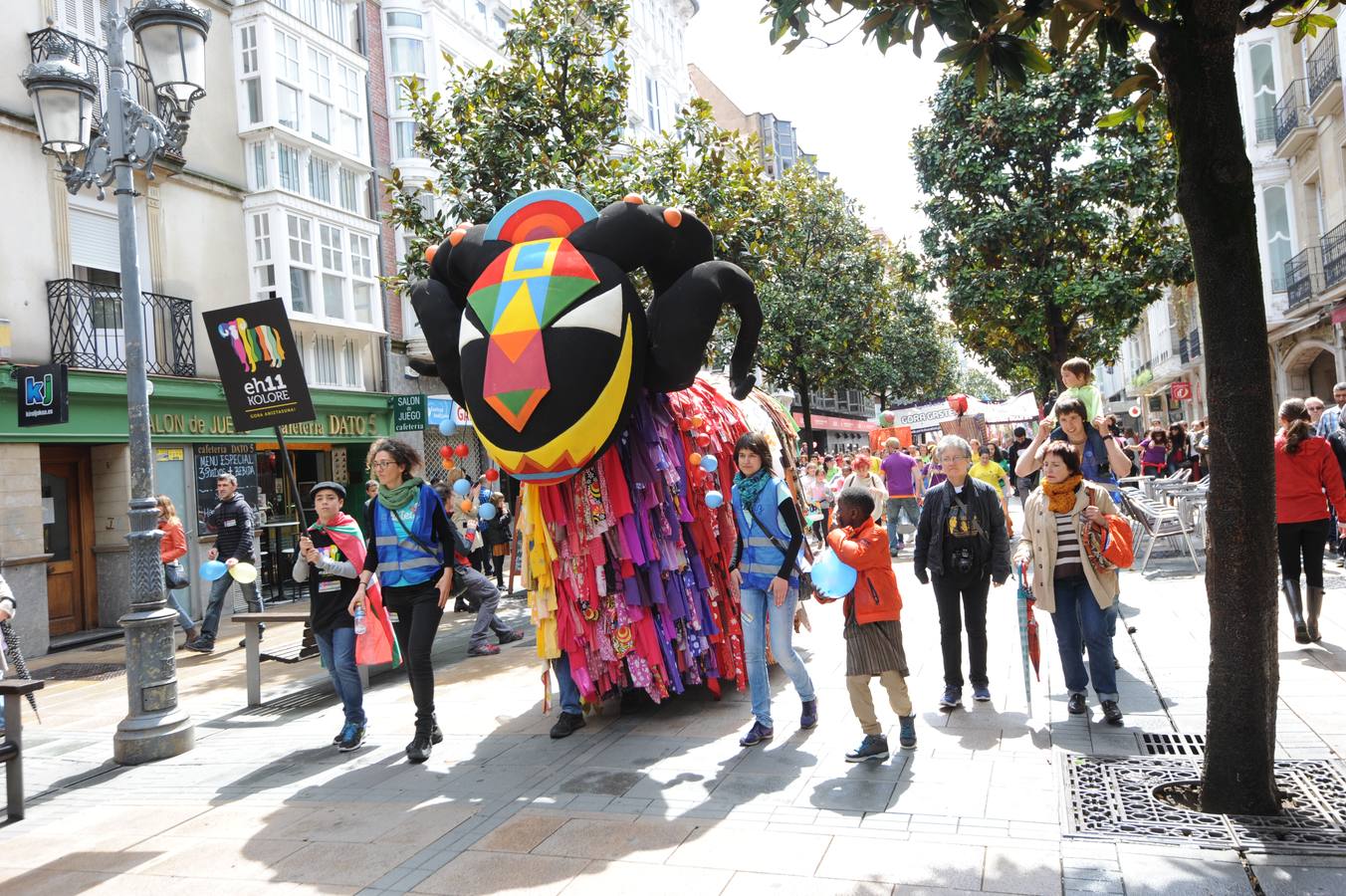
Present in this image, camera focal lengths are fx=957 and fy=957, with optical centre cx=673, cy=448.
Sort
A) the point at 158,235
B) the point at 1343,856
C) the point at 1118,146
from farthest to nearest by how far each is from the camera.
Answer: the point at 1118,146 → the point at 158,235 → the point at 1343,856

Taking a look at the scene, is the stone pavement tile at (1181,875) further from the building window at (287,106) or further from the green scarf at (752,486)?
the building window at (287,106)

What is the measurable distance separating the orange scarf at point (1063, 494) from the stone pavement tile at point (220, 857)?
4.25m

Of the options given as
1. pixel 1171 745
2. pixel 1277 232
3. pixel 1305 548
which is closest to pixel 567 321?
pixel 1171 745

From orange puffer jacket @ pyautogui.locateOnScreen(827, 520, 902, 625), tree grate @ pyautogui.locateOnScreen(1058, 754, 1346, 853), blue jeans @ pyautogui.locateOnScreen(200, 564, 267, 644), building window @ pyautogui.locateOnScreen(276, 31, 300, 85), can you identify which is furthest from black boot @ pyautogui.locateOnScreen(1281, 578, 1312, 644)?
building window @ pyautogui.locateOnScreen(276, 31, 300, 85)

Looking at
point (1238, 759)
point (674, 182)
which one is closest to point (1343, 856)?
point (1238, 759)

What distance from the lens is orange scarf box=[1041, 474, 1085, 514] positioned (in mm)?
5348

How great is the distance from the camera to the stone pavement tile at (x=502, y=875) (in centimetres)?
368

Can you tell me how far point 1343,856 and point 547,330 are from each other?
4049 millimetres

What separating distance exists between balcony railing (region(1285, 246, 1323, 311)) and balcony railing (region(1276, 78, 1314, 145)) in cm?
251

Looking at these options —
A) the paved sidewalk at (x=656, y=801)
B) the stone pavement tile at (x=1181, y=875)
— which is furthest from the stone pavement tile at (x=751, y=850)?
the stone pavement tile at (x=1181, y=875)

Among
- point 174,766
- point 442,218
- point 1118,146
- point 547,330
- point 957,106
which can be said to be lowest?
point 174,766

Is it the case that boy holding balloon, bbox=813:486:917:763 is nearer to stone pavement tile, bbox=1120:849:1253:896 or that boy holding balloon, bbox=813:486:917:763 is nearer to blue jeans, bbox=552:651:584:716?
stone pavement tile, bbox=1120:849:1253:896

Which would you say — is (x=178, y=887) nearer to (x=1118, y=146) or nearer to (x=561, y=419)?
(x=561, y=419)

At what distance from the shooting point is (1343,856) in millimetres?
3350
